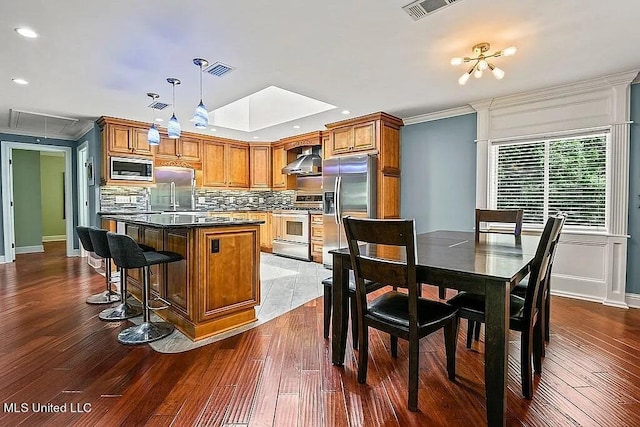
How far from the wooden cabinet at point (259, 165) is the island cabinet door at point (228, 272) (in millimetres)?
4377

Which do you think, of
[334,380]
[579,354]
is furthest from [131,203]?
[579,354]

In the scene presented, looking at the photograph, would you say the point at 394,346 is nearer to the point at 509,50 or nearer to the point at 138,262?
the point at 138,262

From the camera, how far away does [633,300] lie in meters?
3.49

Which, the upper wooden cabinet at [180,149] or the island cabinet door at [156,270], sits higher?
the upper wooden cabinet at [180,149]

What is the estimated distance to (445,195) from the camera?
4801 millimetres

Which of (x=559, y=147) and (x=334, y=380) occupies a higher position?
(x=559, y=147)

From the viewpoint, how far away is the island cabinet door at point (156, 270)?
312 cm

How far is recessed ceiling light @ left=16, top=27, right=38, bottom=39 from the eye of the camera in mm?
2467

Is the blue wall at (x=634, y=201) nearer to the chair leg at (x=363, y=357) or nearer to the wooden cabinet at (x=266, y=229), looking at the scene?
the chair leg at (x=363, y=357)

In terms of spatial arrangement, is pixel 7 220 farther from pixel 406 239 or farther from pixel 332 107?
pixel 406 239

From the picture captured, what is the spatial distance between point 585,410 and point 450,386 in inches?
26.4

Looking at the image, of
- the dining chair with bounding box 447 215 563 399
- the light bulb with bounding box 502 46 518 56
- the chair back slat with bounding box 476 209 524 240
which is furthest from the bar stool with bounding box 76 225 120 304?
the light bulb with bounding box 502 46 518 56

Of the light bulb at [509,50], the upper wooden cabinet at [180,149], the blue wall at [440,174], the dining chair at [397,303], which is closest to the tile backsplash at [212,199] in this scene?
the upper wooden cabinet at [180,149]

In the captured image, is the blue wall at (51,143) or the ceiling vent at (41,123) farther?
the blue wall at (51,143)
